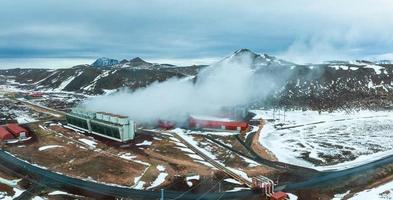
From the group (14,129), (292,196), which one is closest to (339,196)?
(292,196)

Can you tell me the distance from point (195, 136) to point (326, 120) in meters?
43.0

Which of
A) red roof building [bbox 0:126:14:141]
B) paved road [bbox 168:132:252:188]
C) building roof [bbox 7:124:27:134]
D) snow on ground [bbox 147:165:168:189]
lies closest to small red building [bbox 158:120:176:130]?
paved road [bbox 168:132:252:188]

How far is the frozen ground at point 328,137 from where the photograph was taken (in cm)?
7038

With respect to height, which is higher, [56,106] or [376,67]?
[376,67]

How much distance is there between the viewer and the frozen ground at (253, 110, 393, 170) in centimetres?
7038

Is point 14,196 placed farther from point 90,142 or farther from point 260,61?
point 260,61

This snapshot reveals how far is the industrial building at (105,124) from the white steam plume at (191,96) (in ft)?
49.7

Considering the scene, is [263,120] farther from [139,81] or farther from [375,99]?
[139,81]

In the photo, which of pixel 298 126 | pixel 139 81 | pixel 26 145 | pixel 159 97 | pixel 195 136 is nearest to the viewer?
pixel 26 145

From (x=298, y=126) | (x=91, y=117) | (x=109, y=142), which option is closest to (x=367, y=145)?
(x=298, y=126)

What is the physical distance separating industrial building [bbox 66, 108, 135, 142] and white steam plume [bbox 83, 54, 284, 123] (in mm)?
15139

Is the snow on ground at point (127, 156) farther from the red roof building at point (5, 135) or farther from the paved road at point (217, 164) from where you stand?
the red roof building at point (5, 135)

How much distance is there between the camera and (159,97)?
12125cm

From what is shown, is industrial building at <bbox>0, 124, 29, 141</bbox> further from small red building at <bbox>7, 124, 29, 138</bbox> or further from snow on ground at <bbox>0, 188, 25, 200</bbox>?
snow on ground at <bbox>0, 188, 25, 200</bbox>
